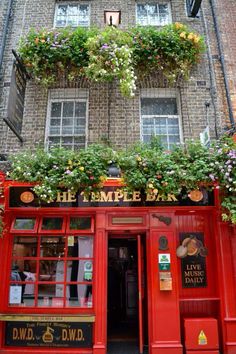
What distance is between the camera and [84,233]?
7504mm

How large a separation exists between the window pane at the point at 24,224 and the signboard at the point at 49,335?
2106 mm

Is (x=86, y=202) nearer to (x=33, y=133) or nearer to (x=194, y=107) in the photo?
(x=33, y=133)

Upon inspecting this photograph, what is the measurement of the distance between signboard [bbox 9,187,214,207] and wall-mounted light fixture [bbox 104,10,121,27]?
4.56m

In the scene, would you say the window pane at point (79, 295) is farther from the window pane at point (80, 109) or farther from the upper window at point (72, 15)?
the upper window at point (72, 15)

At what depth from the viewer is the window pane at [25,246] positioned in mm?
7629

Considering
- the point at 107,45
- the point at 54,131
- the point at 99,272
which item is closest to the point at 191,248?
the point at 99,272

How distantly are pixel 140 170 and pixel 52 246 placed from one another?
2.84m

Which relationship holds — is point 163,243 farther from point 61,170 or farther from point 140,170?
point 61,170

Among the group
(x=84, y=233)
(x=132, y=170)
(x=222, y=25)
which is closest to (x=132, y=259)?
(x=84, y=233)

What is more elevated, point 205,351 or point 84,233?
point 84,233

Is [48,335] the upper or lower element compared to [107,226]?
lower

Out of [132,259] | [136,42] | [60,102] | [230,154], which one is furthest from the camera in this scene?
[132,259]

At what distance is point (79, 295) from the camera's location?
24.1 feet

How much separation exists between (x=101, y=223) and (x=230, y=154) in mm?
3238
